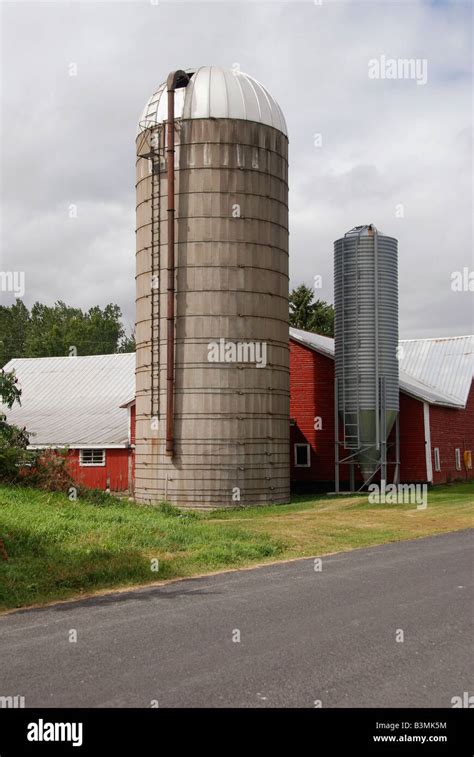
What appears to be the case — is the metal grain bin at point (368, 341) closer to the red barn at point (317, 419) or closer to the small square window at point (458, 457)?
the red barn at point (317, 419)

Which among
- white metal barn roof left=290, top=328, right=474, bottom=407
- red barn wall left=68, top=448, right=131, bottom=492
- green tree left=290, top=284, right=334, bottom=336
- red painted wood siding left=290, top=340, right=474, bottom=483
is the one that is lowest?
red barn wall left=68, top=448, right=131, bottom=492

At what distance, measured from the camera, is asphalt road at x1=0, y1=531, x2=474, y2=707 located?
697 centimetres

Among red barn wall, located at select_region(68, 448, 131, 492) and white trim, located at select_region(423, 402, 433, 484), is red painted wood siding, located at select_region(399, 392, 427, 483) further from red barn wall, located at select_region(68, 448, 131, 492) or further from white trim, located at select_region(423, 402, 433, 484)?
red barn wall, located at select_region(68, 448, 131, 492)

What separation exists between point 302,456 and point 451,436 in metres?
7.79

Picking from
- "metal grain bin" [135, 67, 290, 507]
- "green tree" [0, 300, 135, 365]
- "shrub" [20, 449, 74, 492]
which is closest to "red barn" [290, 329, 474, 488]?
"metal grain bin" [135, 67, 290, 507]

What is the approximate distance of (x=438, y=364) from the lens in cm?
4453

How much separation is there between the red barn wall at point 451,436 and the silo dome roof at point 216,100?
49.2 feet

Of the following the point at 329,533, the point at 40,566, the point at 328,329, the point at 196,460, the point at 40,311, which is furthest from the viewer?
the point at 40,311

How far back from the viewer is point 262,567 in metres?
14.6

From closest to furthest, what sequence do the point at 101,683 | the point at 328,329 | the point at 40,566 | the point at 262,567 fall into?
1. the point at 101,683
2. the point at 40,566
3. the point at 262,567
4. the point at 328,329

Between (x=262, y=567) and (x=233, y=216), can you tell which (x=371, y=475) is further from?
(x=262, y=567)

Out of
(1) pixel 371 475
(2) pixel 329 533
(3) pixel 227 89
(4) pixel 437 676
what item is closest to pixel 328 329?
(1) pixel 371 475

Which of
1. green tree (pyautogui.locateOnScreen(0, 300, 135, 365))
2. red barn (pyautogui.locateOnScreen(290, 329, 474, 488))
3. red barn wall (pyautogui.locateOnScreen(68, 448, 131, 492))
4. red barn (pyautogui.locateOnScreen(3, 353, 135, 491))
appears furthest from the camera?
green tree (pyautogui.locateOnScreen(0, 300, 135, 365))
